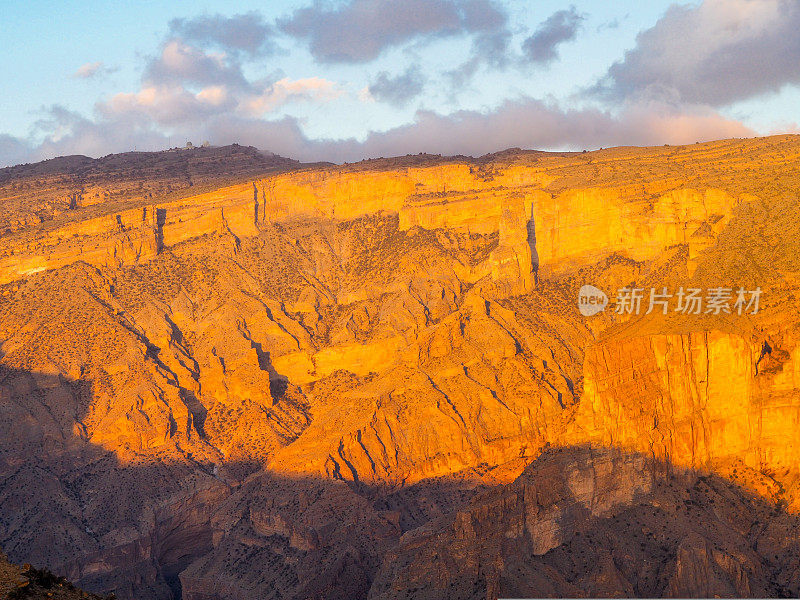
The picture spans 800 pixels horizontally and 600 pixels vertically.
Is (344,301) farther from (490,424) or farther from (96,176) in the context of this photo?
(96,176)

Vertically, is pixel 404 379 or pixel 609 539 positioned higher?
pixel 609 539

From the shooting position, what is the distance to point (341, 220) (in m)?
132

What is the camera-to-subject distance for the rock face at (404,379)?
188ft

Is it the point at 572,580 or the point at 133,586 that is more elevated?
the point at 572,580

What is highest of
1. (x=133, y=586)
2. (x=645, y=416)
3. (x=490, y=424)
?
(x=645, y=416)

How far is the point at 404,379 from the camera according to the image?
101938 millimetres

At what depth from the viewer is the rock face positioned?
188 feet

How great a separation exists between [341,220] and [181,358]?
28.3 metres

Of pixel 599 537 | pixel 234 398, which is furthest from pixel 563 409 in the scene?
pixel 599 537

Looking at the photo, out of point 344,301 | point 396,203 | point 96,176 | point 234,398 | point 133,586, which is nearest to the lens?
point 133,586

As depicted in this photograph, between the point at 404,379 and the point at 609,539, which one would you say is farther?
the point at 404,379

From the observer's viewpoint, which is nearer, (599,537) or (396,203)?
(599,537)

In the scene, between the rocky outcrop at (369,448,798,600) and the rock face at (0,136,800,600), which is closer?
the rocky outcrop at (369,448,798,600)

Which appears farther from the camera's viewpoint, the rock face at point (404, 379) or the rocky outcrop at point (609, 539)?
the rock face at point (404, 379)
